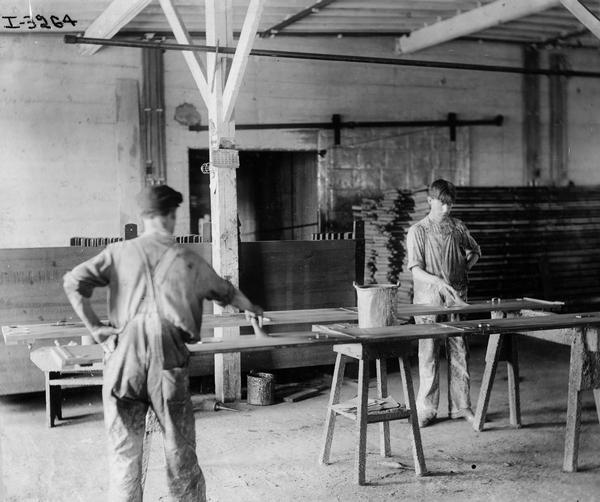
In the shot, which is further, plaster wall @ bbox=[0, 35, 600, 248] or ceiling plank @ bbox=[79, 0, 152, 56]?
plaster wall @ bbox=[0, 35, 600, 248]

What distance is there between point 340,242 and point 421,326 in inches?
109

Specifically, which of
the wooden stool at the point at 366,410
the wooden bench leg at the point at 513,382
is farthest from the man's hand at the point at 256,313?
the wooden bench leg at the point at 513,382

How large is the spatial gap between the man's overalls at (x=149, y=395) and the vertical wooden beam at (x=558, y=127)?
9.08m

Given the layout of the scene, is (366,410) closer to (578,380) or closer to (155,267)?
(578,380)

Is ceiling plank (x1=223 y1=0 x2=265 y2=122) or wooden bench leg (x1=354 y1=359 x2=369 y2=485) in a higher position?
ceiling plank (x1=223 y1=0 x2=265 y2=122)

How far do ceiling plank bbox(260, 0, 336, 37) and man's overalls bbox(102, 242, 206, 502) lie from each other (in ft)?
17.7

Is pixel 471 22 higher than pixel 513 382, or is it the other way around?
pixel 471 22

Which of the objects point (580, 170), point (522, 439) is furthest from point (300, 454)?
point (580, 170)

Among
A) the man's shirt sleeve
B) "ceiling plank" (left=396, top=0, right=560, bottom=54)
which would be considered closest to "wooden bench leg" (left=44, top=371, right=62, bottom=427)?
the man's shirt sleeve

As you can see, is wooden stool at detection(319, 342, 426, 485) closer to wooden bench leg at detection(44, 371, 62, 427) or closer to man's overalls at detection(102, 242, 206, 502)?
man's overalls at detection(102, 242, 206, 502)

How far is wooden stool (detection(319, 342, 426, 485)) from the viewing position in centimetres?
471

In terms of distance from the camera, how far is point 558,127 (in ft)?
37.6

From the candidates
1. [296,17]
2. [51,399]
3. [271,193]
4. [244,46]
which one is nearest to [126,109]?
[296,17]

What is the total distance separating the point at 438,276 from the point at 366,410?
168 cm
